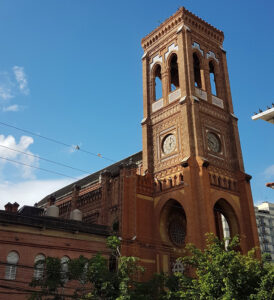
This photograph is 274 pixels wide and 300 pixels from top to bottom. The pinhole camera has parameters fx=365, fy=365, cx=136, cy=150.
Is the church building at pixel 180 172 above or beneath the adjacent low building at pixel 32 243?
above

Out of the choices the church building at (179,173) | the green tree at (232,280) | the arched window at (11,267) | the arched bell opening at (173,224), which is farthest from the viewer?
the arched bell opening at (173,224)

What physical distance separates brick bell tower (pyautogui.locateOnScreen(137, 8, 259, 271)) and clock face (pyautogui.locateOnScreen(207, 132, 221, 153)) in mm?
89

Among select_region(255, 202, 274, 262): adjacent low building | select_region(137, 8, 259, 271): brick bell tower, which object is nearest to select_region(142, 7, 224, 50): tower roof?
select_region(137, 8, 259, 271): brick bell tower

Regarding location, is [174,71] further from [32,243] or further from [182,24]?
[32,243]

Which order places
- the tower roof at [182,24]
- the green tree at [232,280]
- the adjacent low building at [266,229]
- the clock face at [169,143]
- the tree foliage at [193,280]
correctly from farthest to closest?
the adjacent low building at [266,229] < the tower roof at [182,24] < the clock face at [169,143] < the tree foliage at [193,280] < the green tree at [232,280]

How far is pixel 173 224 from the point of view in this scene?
3152 centimetres

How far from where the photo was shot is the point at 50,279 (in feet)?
59.5

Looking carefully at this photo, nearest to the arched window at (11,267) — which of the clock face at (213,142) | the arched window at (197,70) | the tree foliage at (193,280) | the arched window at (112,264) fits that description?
the tree foliage at (193,280)

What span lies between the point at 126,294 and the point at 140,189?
13103mm

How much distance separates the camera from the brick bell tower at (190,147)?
94.3 ft

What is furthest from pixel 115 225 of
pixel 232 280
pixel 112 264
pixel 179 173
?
pixel 232 280

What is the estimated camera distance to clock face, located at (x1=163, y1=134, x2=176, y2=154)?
32.1 meters

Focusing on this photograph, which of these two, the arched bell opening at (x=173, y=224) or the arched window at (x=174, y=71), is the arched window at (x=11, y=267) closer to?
the arched bell opening at (x=173, y=224)

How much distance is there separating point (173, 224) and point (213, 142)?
8075 millimetres
